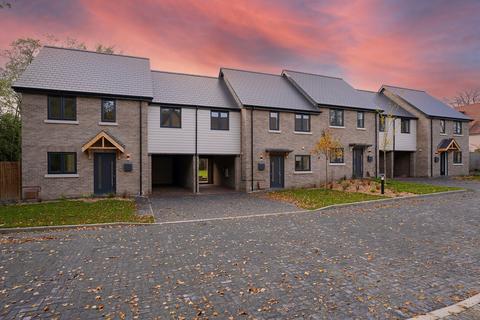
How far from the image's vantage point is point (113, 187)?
18031mm

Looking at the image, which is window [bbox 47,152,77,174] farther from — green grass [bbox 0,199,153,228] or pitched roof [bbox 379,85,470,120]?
pitched roof [bbox 379,85,470,120]

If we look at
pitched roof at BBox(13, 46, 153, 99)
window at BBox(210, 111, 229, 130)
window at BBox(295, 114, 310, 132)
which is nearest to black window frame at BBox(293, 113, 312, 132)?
window at BBox(295, 114, 310, 132)

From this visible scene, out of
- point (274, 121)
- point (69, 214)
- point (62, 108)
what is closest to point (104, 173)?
point (62, 108)

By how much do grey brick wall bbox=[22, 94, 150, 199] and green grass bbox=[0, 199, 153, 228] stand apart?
191 cm

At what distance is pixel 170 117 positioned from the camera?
66.2 ft

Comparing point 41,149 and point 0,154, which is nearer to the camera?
point 41,149

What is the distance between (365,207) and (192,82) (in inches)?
641

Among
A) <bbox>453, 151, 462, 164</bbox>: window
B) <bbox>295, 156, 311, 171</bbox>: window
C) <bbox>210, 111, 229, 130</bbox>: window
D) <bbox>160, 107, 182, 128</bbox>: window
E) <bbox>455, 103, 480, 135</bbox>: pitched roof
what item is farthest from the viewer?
<bbox>455, 103, 480, 135</bbox>: pitched roof

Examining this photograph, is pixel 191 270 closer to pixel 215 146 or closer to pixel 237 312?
pixel 237 312

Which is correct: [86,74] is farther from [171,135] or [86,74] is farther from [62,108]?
[171,135]

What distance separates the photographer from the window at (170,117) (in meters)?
20.0

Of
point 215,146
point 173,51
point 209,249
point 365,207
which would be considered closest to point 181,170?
point 215,146

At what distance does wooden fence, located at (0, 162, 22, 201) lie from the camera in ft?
54.2

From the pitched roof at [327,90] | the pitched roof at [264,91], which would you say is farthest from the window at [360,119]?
the pitched roof at [264,91]
